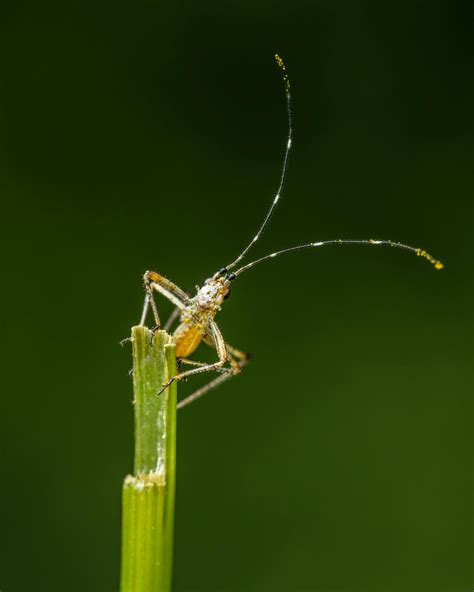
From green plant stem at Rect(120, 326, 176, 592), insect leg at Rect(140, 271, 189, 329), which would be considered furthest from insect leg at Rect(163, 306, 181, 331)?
green plant stem at Rect(120, 326, 176, 592)

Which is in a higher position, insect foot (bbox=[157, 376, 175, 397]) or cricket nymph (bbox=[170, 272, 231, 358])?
cricket nymph (bbox=[170, 272, 231, 358])

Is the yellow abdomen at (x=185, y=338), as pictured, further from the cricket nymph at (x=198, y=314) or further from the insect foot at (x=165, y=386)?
the insect foot at (x=165, y=386)

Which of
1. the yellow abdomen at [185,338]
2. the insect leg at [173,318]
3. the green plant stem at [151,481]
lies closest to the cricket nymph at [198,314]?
the yellow abdomen at [185,338]

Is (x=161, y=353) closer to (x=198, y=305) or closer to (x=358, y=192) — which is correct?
(x=198, y=305)

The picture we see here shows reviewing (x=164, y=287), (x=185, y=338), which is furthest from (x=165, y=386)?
(x=164, y=287)

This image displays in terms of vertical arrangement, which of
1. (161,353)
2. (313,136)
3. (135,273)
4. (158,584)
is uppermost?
(313,136)

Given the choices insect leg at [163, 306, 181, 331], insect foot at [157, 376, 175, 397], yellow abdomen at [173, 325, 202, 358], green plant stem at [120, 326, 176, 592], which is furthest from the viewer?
insect leg at [163, 306, 181, 331]

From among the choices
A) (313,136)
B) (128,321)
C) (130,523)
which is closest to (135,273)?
(128,321)

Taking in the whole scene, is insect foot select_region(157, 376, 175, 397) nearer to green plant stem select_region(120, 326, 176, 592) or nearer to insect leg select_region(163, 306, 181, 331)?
green plant stem select_region(120, 326, 176, 592)
